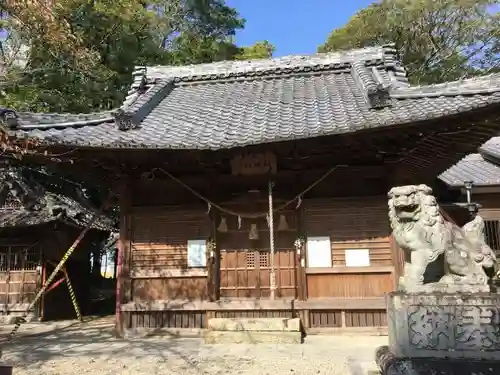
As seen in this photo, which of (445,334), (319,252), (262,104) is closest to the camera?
(445,334)

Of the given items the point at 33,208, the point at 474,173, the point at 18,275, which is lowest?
the point at 18,275

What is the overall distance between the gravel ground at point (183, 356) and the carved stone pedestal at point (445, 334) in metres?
1.07

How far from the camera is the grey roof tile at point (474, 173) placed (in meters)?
11.4

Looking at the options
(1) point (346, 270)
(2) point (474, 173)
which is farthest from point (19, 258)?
(2) point (474, 173)

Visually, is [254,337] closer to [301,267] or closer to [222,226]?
[301,267]

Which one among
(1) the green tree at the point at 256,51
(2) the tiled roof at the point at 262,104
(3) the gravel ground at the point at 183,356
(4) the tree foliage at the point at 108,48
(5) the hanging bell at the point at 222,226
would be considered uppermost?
(1) the green tree at the point at 256,51

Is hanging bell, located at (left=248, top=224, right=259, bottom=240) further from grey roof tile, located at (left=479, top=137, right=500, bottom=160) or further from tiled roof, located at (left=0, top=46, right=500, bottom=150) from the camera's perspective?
grey roof tile, located at (left=479, top=137, right=500, bottom=160)

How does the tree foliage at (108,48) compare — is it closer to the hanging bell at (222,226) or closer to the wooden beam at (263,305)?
the hanging bell at (222,226)

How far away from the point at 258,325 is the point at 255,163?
294 cm

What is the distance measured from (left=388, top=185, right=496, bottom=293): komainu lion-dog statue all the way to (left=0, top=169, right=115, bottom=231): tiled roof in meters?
8.87

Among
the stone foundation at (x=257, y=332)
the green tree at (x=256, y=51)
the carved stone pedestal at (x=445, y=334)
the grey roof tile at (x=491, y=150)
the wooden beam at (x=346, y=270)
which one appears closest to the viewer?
the carved stone pedestal at (x=445, y=334)

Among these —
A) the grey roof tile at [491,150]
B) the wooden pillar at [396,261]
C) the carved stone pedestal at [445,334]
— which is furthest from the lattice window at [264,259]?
the grey roof tile at [491,150]

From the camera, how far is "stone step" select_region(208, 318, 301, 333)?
24.6 ft

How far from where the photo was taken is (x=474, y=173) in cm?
1235
